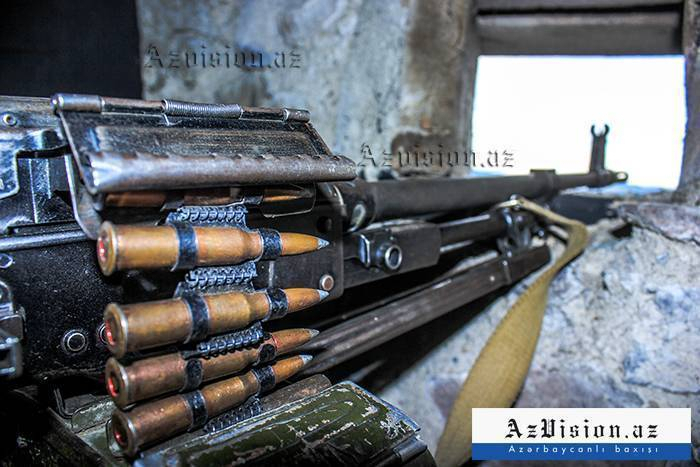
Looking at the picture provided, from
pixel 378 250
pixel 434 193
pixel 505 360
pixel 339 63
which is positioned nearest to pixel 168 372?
pixel 378 250

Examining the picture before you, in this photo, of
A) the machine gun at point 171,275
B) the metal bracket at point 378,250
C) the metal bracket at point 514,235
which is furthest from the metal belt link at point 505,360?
the machine gun at point 171,275

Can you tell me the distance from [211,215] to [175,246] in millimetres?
72

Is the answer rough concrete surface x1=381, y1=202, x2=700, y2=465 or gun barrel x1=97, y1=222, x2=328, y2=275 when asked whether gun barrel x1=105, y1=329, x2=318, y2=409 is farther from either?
rough concrete surface x1=381, y1=202, x2=700, y2=465

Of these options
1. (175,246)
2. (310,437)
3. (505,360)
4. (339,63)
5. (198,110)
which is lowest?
(505,360)

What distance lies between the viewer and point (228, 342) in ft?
2.01

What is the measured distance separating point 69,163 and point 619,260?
1201 millimetres

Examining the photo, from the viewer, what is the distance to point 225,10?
6.33ft

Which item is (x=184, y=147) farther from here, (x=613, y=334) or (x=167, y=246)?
(x=613, y=334)

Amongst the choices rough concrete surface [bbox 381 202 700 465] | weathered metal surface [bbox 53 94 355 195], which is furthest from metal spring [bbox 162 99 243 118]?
rough concrete surface [bbox 381 202 700 465]

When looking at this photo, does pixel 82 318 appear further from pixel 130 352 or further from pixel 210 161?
pixel 210 161

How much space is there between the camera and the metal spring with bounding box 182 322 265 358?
1.95ft

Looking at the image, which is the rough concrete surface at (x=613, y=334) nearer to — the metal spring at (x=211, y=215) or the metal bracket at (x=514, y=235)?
the metal bracket at (x=514, y=235)

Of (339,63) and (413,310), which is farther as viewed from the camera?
(339,63)

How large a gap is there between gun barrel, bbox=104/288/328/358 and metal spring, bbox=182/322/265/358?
2 cm
